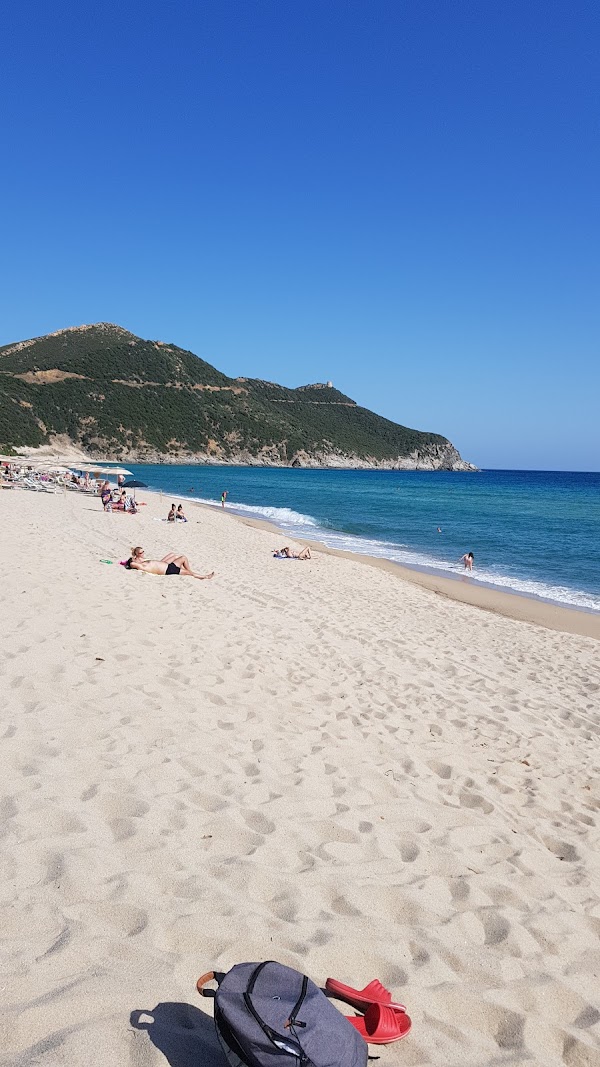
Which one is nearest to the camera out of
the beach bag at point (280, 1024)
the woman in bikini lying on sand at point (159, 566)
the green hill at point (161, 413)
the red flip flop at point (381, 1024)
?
the beach bag at point (280, 1024)

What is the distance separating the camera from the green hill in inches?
4272

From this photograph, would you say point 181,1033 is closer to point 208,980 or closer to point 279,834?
point 208,980

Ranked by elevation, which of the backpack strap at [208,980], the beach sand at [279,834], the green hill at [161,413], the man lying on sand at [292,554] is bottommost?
the man lying on sand at [292,554]

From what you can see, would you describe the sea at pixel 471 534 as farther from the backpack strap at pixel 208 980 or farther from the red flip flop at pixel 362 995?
the backpack strap at pixel 208 980

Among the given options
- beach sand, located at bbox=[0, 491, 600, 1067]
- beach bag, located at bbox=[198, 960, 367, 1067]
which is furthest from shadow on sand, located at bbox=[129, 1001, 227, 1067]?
beach bag, located at bbox=[198, 960, 367, 1067]

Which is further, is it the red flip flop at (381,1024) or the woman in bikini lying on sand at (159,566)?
the woman in bikini lying on sand at (159,566)

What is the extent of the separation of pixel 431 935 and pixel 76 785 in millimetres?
2356

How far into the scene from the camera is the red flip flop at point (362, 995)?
251cm

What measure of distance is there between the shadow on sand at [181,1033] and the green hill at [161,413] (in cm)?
9716

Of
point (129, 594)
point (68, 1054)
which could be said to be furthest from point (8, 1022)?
point (129, 594)

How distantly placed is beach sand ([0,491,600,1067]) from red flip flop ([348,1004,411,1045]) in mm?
45

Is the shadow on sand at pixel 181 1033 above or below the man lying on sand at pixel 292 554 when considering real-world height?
above

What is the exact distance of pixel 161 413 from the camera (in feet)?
410

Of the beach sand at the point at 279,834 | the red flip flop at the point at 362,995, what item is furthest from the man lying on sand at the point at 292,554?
the red flip flop at the point at 362,995
